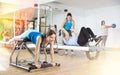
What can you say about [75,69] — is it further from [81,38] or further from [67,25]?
[67,25]

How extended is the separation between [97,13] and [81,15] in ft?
3.06

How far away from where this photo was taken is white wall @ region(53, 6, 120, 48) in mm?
7945

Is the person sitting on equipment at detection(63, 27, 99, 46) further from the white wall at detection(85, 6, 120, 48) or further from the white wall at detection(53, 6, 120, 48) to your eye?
the white wall at detection(85, 6, 120, 48)

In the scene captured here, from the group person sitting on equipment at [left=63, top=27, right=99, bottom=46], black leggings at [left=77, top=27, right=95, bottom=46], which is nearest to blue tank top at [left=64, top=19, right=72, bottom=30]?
person sitting on equipment at [left=63, top=27, right=99, bottom=46]

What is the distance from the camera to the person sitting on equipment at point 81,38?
412 cm

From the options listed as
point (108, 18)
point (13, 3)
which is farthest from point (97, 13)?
point (13, 3)

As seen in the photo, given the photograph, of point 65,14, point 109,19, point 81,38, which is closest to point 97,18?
point 109,19

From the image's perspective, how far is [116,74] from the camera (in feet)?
8.52

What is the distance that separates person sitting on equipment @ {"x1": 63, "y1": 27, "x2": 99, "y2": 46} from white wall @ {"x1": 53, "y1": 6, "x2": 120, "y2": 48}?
140 inches

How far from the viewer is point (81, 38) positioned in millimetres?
4270

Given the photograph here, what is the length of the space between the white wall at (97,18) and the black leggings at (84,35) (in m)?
3.98

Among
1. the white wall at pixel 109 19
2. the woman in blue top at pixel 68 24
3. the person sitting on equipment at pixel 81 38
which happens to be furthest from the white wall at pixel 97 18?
the person sitting on equipment at pixel 81 38

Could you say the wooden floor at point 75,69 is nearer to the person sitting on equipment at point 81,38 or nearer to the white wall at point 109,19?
the person sitting on equipment at point 81,38

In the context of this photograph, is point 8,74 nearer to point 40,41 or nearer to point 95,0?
point 40,41
